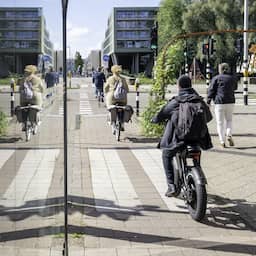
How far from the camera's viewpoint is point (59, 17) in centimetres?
352

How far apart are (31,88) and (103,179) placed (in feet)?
15.7

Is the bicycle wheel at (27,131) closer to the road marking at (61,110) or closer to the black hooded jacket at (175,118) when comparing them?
the road marking at (61,110)

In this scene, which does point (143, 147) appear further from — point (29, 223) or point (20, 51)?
point (20, 51)

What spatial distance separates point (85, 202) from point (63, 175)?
7.87ft

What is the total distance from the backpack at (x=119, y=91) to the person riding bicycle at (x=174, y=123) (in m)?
6.74

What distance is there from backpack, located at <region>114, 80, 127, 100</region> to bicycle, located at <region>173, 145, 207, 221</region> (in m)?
6.68

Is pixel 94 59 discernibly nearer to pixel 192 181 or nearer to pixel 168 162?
pixel 168 162

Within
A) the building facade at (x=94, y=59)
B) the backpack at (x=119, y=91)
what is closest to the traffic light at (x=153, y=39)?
the building facade at (x=94, y=59)

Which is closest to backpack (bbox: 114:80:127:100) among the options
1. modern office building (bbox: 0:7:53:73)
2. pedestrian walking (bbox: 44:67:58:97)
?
pedestrian walking (bbox: 44:67:58:97)

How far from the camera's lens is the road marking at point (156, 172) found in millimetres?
6298

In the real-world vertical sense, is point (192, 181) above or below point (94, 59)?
below

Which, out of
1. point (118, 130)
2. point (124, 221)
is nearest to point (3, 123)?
point (124, 221)

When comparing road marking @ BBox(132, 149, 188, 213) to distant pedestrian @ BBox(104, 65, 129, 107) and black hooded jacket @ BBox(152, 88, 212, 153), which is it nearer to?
black hooded jacket @ BBox(152, 88, 212, 153)

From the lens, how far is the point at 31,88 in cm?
306
